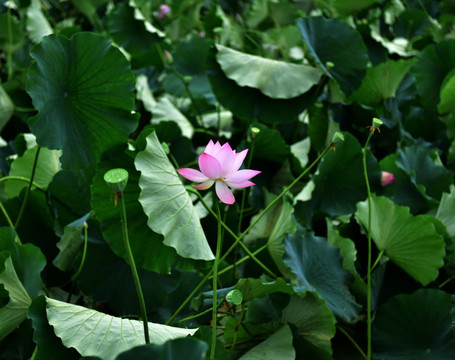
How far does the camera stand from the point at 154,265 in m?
0.77

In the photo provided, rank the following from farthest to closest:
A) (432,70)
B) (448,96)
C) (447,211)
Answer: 1. (432,70)
2. (448,96)
3. (447,211)

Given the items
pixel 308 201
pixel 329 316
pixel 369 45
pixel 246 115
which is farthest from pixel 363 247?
pixel 369 45

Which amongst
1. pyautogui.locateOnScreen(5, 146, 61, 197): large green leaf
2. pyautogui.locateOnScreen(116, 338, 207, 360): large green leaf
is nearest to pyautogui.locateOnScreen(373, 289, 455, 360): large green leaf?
pyautogui.locateOnScreen(116, 338, 207, 360): large green leaf

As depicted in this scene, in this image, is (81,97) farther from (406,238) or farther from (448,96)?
(448,96)

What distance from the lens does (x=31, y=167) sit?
990 mm

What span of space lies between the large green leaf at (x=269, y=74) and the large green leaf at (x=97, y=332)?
0.58 meters

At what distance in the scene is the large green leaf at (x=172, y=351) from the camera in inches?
14.6

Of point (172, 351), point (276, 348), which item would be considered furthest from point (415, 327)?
point (172, 351)

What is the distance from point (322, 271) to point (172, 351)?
0.49m

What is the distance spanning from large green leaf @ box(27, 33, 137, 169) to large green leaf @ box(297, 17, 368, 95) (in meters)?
0.54

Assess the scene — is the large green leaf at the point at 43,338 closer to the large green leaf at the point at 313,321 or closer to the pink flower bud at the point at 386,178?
the large green leaf at the point at 313,321

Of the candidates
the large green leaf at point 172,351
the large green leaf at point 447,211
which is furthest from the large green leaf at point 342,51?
the large green leaf at point 172,351

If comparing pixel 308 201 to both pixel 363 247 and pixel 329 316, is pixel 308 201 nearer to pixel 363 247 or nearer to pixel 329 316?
pixel 363 247

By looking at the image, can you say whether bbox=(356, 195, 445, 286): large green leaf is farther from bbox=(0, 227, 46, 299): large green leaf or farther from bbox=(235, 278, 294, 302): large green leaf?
bbox=(0, 227, 46, 299): large green leaf
